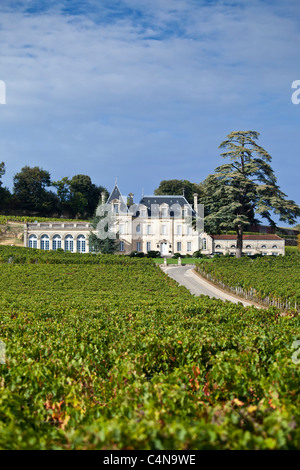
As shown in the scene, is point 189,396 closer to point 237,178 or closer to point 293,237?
point 237,178

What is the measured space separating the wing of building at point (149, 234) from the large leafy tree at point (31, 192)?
592 inches

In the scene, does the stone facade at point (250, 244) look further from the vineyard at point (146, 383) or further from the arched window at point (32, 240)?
the vineyard at point (146, 383)

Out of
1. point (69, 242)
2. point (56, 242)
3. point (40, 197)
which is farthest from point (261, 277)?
point (40, 197)

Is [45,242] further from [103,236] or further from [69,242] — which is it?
[103,236]

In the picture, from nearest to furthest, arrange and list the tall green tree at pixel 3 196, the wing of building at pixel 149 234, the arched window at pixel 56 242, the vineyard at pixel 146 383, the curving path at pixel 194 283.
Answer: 1. the vineyard at pixel 146 383
2. the curving path at pixel 194 283
3. the wing of building at pixel 149 234
4. the arched window at pixel 56 242
5. the tall green tree at pixel 3 196

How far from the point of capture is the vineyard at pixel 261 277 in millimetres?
25314

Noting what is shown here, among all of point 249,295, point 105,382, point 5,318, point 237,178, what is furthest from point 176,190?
point 105,382

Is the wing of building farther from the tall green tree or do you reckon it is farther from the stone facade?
the tall green tree

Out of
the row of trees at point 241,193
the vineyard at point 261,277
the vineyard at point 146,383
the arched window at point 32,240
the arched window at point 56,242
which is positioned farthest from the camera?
the arched window at point 56,242

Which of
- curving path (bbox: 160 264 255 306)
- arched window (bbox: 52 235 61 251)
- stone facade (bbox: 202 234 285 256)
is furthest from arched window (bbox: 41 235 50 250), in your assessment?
stone facade (bbox: 202 234 285 256)

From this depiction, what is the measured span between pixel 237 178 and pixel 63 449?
44.5 m

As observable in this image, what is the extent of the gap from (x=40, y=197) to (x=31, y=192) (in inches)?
76.0

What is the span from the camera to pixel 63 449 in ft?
15.7

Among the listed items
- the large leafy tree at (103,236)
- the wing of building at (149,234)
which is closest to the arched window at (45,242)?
the wing of building at (149,234)
